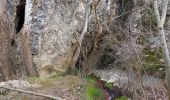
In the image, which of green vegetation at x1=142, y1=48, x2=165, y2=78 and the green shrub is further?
green vegetation at x1=142, y1=48, x2=165, y2=78

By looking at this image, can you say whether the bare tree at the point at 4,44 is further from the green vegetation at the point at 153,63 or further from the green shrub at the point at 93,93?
the green vegetation at the point at 153,63

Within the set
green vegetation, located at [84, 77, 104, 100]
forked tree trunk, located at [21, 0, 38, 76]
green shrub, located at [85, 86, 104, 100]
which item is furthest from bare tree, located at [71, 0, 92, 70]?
forked tree trunk, located at [21, 0, 38, 76]

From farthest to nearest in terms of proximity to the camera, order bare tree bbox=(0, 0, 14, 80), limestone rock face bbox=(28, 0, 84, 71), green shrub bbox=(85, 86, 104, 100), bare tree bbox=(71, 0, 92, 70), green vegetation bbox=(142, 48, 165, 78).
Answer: green vegetation bbox=(142, 48, 165, 78), bare tree bbox=(71, 0, 92, 70), limestone rock face bbox=(28, 0, 84, 71), bare tree bbox=(0, 0, 14, 80), green shrub bbox=(85, 86, 104, 100)

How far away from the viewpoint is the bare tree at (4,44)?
48.0 ft

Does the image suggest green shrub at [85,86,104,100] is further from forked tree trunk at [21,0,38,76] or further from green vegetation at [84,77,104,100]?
forked tree trunk at [21,0,38,76]

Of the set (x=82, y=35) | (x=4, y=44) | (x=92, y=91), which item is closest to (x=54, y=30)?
(x=82, y=35)

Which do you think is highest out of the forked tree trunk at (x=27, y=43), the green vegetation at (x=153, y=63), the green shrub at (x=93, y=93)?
the forked tree trunk at (x=27, y=43)

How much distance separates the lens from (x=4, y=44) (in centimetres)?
1470

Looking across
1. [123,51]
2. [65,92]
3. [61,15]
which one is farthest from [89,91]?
[61,15]

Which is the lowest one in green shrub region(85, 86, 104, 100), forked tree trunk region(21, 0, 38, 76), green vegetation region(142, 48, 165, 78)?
green shrub region(85, 86, 104, 100)

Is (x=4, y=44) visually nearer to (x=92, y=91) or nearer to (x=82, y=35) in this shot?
(x=82, y=35)

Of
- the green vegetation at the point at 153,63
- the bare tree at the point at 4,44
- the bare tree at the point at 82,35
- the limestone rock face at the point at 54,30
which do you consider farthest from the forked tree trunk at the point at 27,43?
the green vegetation at the point at 153,63

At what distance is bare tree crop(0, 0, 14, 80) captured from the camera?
48.0ft

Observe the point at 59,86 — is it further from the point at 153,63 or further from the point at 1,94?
the point at 153,63
